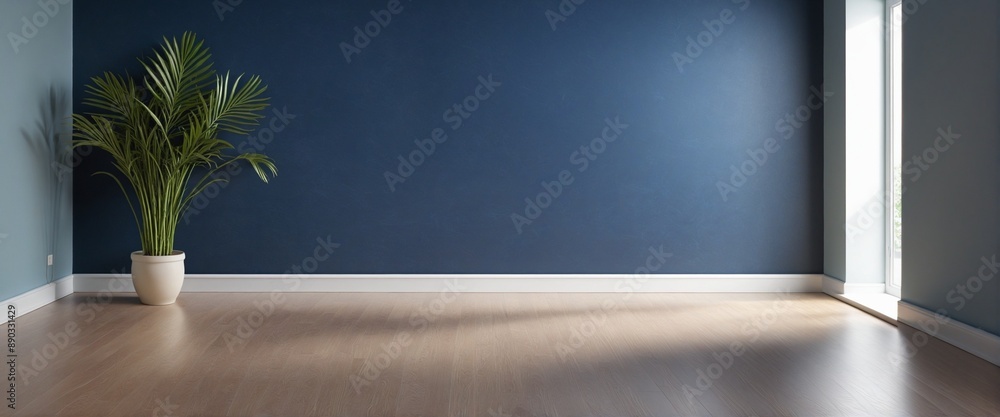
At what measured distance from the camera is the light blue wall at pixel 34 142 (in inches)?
176

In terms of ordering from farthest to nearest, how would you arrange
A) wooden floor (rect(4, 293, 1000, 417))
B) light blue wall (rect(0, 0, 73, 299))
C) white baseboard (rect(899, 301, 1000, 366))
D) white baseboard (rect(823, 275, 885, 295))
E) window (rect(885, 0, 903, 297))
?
white baseboard (rect(823, 275, 885, 295))
window (rect(885, 0, 903, 297))
light blue wall (rect(0, 0, 73, 299))
white baseboard (rect(899, 301, 1000, 366))
wooden floor (rect(4, 293, 1000, 417))

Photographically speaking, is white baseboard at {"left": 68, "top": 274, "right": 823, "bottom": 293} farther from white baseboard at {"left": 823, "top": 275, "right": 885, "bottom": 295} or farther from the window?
the window

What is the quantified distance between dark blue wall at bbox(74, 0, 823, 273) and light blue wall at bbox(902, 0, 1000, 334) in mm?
1307

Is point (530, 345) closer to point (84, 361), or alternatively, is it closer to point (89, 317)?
point (84, 361)

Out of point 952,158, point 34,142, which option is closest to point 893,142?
point 952,158

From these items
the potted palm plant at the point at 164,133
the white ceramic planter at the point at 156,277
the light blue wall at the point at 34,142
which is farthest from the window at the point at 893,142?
the light blue wall at the point at 34,142

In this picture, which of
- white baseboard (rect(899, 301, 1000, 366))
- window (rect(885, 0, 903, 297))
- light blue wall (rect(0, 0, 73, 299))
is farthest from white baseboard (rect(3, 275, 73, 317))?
window (rect(885, 0, 903, 297))

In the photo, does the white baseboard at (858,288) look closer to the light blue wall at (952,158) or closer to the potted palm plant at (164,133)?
the light blue wall at (952,158)

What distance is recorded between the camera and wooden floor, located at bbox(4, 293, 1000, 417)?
2891 mm

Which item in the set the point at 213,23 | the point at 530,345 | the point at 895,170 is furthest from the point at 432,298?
the point at 895,170

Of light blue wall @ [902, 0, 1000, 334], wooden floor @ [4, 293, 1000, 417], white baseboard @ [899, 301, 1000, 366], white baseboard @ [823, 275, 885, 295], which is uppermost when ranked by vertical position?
light blue wall @ [902, 0, 1000, 334]

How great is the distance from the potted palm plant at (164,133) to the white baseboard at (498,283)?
49 centimetres

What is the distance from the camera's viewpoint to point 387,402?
2.91 metres

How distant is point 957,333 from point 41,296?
5580 millimetres
